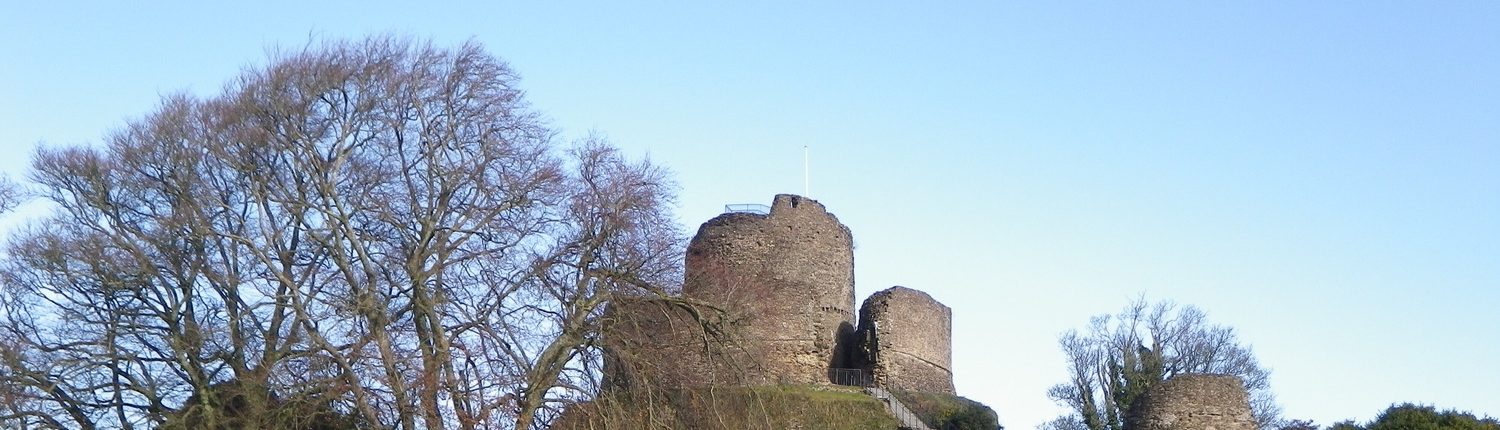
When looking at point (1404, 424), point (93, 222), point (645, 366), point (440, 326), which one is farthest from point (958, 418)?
point (93, 222)

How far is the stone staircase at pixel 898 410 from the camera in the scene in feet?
107

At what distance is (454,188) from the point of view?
24.1 m

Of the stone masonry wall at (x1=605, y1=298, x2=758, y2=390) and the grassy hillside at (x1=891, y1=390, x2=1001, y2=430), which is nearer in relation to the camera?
the stone masonry wall at (x1=605, y1=298, x2=758, y2=390)

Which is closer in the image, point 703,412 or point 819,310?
point 703,412

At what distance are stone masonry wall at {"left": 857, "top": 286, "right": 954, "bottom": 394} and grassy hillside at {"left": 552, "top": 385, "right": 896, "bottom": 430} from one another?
386cm

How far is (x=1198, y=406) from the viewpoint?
92.6ft

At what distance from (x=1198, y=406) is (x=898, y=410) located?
6330mm

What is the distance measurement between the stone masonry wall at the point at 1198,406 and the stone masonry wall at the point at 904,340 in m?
7.25

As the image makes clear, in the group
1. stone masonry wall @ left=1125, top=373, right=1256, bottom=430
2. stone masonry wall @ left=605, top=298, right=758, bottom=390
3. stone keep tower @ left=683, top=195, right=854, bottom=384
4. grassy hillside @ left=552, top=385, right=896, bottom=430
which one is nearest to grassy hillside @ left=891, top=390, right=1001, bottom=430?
stone keep tower @ left=683, top=195, right=854, bottom=384

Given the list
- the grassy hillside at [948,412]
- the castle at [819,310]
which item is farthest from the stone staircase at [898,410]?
the castle at [819,310]

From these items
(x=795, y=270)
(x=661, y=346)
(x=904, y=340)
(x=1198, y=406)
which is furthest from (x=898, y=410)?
(x=661, y=346)

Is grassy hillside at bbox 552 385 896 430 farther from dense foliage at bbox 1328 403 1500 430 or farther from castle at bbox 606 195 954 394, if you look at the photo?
dense foliage at bbox 1328 403 1500 430

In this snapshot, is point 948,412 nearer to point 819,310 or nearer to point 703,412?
point 819,310

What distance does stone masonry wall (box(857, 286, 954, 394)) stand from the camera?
3528 centimetres
